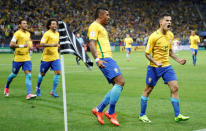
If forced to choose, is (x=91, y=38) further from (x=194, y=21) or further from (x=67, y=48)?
(x=194, y=21)

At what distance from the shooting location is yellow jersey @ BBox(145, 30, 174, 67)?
730cm

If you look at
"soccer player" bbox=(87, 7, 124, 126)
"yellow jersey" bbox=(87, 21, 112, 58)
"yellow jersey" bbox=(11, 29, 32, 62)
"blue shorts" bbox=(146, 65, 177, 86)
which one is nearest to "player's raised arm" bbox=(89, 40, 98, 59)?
"soccer player" bbox=(87, 7, 124, 126)

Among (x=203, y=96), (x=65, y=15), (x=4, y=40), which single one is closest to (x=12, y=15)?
(x=4, y=40)

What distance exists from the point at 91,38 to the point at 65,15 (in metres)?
44.7

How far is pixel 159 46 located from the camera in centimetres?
736

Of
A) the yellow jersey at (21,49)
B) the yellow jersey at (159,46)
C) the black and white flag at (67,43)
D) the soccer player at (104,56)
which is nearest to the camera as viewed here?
the black and white flag at (67,43)

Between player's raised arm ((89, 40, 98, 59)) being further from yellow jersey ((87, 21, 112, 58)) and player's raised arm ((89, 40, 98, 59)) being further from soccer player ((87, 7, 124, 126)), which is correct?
yellow jersey ((87, 21, 112, 58))

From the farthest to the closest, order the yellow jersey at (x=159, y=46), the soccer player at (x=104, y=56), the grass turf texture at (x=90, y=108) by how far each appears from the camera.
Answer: the yellow jersey at (x=159, y=46) < the grass turf texture at (x=90, y=108) < the soccer player at (x=104, y=56)

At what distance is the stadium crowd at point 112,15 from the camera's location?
4556 cm

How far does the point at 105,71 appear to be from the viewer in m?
6.82

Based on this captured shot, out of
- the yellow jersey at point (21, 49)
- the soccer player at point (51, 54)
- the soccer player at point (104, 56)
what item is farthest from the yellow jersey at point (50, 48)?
the soccer player at point (104, 56)

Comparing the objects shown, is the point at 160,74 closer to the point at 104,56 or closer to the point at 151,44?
the point at 151,44

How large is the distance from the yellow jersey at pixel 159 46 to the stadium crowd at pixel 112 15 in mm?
36300

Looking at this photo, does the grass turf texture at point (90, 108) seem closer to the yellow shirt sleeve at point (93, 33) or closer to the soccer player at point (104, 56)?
the soccer player at point (104, 56)
